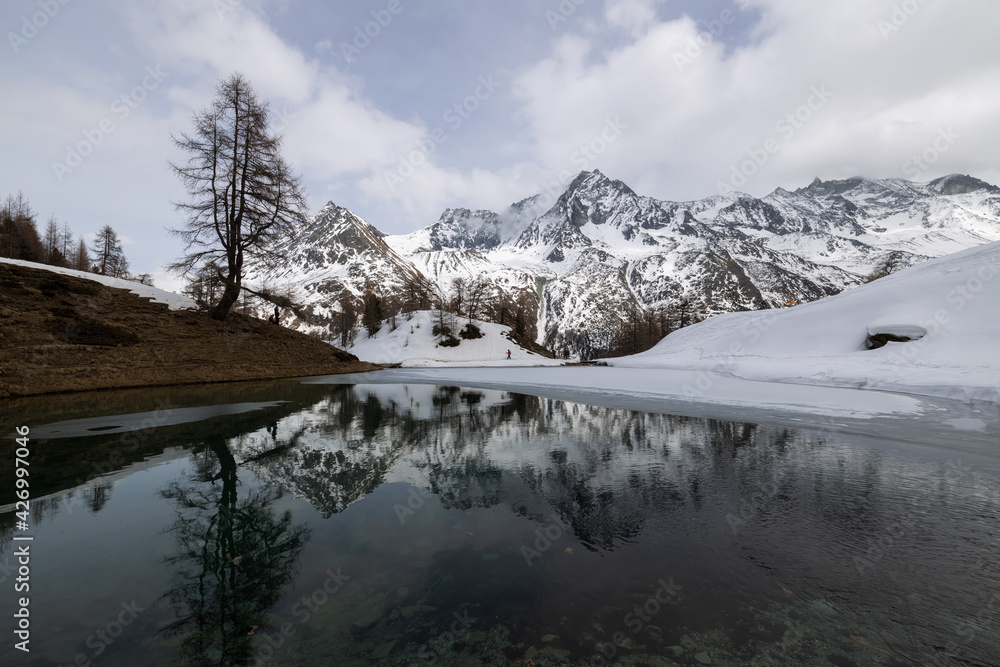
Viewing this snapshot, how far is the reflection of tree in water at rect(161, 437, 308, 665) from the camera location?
9.64 ft

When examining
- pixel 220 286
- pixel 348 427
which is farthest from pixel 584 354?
pixel 348 427

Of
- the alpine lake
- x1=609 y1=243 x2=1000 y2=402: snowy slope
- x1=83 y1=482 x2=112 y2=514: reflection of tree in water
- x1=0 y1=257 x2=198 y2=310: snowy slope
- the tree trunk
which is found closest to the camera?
the alpine lake

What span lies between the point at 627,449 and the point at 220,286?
26447mm

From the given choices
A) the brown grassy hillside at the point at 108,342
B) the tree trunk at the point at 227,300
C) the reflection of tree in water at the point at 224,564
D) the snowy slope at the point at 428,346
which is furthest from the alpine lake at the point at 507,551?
the snowy slope at the point at 428,346

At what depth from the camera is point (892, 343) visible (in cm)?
2150

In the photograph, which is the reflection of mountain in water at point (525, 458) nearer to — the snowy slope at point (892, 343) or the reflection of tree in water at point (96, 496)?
the reflection of tree in water at point (96, 496)

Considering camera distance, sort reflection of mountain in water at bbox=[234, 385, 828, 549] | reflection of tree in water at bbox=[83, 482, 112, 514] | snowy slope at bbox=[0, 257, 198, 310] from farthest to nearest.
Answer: snowy slope at bbox=[0, 257, 198, 310] → reflection of mountain in water at bbox=[234, 385, 828, 549] → reflection of tree in water at bbox=[83, 482, 112, 514]

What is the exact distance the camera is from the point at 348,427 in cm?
1062

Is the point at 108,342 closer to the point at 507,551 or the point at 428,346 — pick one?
the point at 507,551

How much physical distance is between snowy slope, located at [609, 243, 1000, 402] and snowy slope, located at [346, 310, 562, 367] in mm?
30775

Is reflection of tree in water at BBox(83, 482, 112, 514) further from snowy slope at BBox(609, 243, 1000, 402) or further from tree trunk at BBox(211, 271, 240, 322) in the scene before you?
tree trunk at BBox(211, 271, 240, 322)

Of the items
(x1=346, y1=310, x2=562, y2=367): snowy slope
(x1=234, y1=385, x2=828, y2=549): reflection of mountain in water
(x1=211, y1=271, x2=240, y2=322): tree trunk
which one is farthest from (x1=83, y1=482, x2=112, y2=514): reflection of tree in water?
(x1=346, y1=310, x2=562, y2=367): snowy slope

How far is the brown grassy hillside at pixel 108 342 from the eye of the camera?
628 inches

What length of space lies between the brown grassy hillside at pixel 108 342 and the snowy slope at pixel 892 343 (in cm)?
2456
